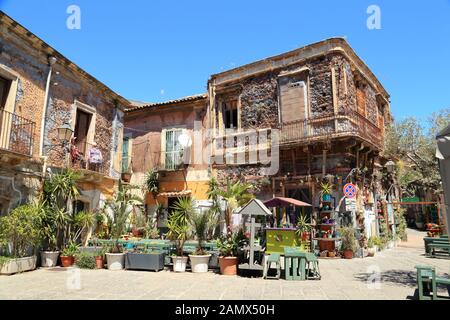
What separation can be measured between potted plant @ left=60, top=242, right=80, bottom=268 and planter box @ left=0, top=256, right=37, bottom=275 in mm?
780

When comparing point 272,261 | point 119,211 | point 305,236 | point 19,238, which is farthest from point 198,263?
point 305,236

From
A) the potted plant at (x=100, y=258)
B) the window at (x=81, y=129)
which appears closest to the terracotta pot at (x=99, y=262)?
the potted plant at (x=100, y=258)

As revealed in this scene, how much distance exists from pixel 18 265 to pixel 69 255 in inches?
58.9

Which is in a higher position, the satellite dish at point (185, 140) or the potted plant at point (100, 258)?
the satellite dish at point (185, 140)

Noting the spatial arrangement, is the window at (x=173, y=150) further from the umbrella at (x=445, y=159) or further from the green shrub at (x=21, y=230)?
the umbrella at (x=445, y=159)

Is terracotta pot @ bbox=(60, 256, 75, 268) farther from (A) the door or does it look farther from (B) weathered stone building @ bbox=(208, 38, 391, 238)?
(A) the door

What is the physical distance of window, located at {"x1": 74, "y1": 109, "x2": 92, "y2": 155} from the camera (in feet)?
40.2

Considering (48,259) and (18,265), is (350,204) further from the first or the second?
(18,265)

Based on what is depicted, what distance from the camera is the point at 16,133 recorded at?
9.36 meters

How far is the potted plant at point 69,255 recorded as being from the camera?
955 centimetres

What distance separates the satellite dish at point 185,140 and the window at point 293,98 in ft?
15.9

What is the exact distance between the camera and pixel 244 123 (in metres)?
15.8

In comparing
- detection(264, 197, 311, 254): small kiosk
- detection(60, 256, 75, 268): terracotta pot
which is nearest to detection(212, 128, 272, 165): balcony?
detection(264, 197, 311, 254): small kiosk

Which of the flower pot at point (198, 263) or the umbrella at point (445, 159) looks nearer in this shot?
the umbrella at point (445, 159)
